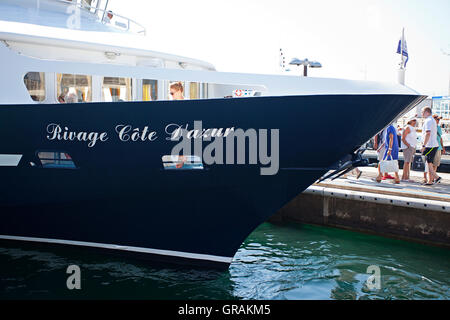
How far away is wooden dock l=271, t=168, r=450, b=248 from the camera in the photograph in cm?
838

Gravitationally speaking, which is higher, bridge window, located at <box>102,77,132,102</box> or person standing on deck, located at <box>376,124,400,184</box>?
bridge window, located at <box>102,77,132,102</box>

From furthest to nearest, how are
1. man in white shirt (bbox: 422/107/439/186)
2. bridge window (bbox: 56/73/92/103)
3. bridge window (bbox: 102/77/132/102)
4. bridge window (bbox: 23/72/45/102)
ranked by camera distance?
man in white shirt (bbox: 422/107/439/186) → bridge window (bbox: 102/77/132/102) → bridge window (bbox: 56/73/92/103) → bridge window (bbox: 23/72/45/102)

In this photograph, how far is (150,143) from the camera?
20.6 feet

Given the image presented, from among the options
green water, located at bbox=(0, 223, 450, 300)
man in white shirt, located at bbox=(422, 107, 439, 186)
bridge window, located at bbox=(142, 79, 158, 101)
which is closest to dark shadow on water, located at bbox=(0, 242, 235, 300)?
green water, located at bbox=(0, 223, 450, 300)

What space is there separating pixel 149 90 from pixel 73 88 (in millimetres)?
1113

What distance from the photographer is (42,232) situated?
722 cm

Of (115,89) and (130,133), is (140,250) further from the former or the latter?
(115,89)

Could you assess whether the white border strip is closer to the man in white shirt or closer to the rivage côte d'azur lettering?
the rivage côte d'azur lettering

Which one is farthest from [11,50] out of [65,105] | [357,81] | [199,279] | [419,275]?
[419,275]

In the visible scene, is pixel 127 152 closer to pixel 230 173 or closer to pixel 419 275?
pixel 230 173

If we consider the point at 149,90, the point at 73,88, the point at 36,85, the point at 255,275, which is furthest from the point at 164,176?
the point at 36,85

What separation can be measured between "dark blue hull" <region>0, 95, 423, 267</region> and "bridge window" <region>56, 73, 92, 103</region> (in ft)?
1.66

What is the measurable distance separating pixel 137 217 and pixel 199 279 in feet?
4.08

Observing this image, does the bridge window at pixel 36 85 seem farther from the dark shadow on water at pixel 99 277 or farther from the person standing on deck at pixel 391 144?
the person standing on deck at pixel 391 144
